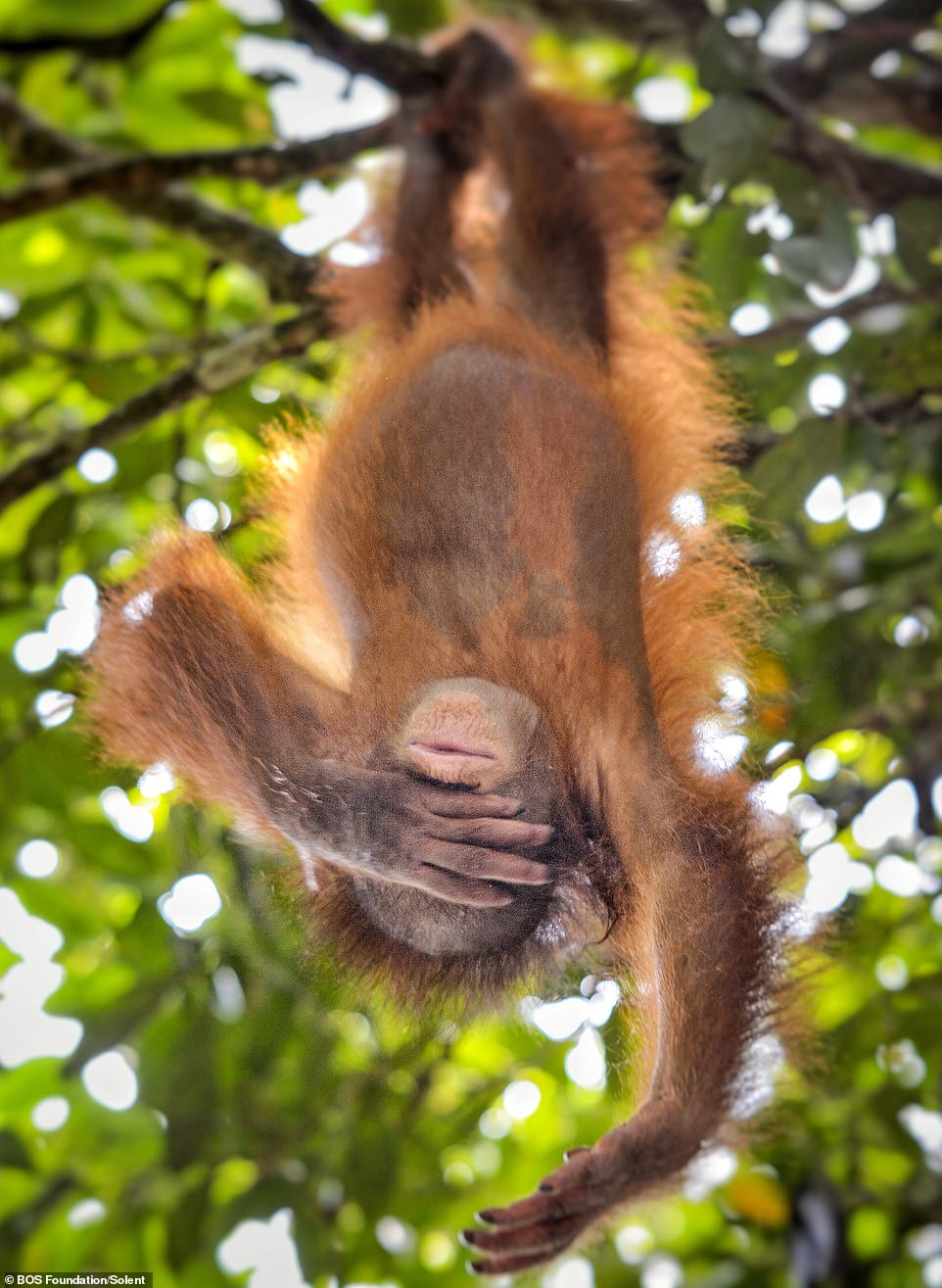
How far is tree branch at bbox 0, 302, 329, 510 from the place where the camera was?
251 cm

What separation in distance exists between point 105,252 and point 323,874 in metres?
2.50

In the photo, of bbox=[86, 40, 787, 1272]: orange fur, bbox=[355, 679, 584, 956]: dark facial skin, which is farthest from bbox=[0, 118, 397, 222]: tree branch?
bbox=[355, 679, 584, 956]: dark facial skin

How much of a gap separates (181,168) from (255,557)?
1.12 m

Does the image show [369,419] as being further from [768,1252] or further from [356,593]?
[768,1252]

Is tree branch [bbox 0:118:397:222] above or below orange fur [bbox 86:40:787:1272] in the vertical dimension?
above

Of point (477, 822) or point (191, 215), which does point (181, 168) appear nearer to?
point (191, 215)

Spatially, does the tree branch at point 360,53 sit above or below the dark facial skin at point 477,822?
above

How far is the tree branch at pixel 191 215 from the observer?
9.48 feet

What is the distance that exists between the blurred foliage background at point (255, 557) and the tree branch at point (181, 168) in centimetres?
1

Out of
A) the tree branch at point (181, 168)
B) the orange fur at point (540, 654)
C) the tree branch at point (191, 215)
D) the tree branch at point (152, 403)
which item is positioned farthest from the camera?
the tree branch at point (191, 215)

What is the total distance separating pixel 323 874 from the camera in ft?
5.82

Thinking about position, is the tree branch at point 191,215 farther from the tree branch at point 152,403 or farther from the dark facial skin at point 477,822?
the dark facial skin at point 477,822

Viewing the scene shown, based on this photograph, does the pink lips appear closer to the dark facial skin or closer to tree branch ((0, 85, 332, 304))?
the dark facial skin

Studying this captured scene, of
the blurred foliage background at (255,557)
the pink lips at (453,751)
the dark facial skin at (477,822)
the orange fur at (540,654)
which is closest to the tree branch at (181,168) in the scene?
the blurred foliage background at (255,557)
